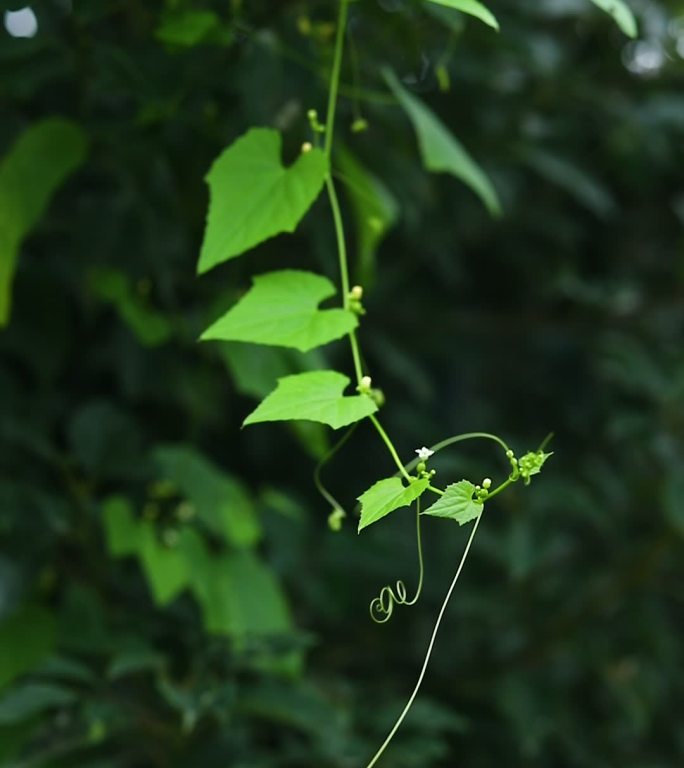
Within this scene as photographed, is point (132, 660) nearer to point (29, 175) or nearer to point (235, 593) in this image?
point (235, 593)

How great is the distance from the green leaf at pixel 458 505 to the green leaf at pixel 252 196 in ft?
0.66

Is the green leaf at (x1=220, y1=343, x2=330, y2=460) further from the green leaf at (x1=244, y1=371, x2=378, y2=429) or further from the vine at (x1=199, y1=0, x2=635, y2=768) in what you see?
the green leaf at (x1=244, y1=371, x2=378, y2=429)

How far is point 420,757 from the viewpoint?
0.98 meters

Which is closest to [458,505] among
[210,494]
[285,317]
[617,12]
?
[285,317]

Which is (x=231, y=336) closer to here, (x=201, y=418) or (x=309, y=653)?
(x=201, y=418)

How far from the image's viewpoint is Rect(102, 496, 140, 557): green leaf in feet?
3.04

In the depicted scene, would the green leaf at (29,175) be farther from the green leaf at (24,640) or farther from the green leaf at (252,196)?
the green leaf at (24,640)

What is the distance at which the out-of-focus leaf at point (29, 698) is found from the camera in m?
0.81

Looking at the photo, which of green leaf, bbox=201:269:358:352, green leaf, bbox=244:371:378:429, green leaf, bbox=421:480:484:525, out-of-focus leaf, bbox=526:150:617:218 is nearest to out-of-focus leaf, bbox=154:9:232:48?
green leaf, bbox=201:269:358:352

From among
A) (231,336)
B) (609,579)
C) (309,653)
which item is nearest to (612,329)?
(609,579)

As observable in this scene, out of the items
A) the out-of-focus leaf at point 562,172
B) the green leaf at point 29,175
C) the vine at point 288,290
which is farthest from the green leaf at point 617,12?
the out-of-focus leaf at point 562,172

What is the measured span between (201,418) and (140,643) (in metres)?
0.28

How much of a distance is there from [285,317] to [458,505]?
0.17 m

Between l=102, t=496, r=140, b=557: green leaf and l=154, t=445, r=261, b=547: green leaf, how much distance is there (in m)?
0.06
